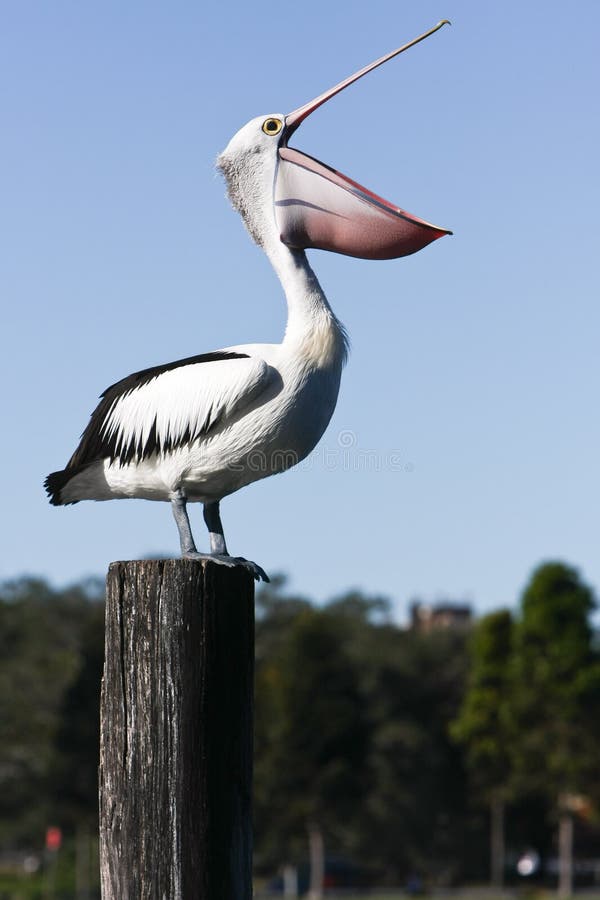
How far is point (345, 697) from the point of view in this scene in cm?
4544

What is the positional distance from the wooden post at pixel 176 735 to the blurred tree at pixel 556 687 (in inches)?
1499

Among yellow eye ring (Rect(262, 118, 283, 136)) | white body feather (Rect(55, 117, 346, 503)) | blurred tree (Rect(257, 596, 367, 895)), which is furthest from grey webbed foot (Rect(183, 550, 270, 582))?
blurred tree (Rect(257, 596, 367, 895))

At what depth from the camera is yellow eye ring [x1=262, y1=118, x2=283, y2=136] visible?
256 inches

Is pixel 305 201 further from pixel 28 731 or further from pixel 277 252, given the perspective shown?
pixel 28 731

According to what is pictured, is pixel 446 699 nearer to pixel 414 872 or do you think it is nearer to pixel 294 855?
pixel 414 872

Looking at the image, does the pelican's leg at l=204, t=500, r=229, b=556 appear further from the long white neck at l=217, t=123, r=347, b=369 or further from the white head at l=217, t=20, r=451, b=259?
the white head at l=217, t=20, r=451, b=259

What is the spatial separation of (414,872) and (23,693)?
62.7 feet

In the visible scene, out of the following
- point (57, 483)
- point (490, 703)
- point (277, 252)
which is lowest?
point (490, 703)

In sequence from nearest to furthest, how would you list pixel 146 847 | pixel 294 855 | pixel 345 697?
pixel 146 847 → pixel 345 697 → pixel 294 855

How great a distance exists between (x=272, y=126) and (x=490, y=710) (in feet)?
134

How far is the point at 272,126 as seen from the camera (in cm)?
655

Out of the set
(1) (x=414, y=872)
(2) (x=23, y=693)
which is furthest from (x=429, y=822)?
(2) (x=23, y=693)

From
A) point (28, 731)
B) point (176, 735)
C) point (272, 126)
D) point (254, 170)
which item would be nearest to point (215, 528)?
point (176, 735)

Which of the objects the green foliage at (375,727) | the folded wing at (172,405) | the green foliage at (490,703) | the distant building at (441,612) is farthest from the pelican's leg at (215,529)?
the distant building at (441,612)
